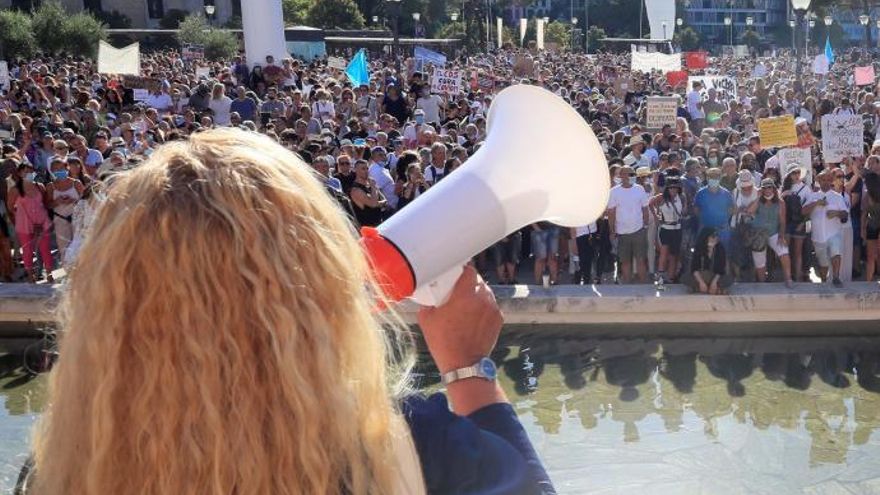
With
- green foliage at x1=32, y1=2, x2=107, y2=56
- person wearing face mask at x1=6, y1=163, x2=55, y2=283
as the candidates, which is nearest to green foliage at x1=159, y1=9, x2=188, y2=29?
green foliage at x1=32, y1=2, x2=107, y2=56

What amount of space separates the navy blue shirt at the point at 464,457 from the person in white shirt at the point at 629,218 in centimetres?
842

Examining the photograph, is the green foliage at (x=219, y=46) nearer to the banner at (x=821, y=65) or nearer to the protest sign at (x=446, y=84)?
the protest sign at (x=446, y=84)

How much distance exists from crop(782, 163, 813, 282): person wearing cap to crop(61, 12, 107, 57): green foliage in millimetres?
29818

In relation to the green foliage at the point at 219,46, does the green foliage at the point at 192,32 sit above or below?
above

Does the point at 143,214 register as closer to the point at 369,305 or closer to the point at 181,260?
the point at 181,260

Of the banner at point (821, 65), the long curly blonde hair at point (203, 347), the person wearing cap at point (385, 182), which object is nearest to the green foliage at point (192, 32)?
the banner at point (821, 65)

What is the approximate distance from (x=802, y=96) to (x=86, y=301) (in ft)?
68.0

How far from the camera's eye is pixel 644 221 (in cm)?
986

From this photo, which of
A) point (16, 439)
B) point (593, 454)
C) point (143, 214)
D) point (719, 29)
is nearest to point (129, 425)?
point (143, 214)

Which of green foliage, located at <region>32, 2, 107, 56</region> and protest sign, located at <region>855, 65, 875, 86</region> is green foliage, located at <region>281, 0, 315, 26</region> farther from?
protest sign, located at <region>855, 65, 875, 86</region>

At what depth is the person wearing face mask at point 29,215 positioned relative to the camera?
9938 millimetres

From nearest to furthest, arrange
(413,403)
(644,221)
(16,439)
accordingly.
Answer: (413,403) → (16,439) → (644,221)

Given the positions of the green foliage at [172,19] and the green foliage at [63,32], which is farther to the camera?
the green foliage at [172,19]

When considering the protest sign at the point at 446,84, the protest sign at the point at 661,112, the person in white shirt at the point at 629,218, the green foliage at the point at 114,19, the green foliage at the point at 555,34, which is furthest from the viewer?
the green foliage at the point at 555,34
